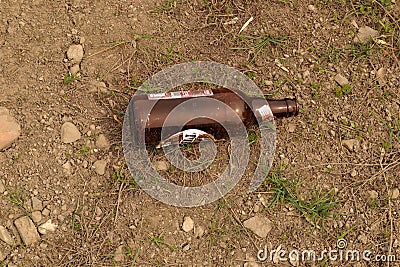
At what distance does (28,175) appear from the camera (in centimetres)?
252

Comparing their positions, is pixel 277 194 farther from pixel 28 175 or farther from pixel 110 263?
pixel 28 175

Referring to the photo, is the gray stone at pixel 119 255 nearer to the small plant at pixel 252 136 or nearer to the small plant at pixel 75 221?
the small plant at pixel 75 221

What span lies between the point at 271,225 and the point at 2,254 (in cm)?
135

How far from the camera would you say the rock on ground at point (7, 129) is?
253cm

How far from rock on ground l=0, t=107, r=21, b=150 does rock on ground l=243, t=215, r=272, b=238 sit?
1.26 m

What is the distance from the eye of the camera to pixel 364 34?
289 centimetres

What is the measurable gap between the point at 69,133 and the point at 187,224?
0.77 metres

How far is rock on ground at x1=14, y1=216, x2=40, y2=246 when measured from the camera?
2.45 metres

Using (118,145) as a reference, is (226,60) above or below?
above

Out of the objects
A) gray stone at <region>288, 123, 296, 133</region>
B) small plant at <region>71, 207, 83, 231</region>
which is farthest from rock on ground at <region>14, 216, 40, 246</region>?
gray stone at <region>288, 123, 296, 133</region>

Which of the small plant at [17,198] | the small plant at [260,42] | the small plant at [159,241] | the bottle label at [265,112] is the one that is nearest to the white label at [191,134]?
the bottle label at [265,112]

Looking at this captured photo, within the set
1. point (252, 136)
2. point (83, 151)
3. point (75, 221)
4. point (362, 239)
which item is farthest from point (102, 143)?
point (362, 239)

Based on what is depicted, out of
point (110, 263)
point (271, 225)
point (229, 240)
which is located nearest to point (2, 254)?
point (110, 263)

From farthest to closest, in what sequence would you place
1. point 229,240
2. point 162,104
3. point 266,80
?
point 266,80, point 229,240, point 162,104
